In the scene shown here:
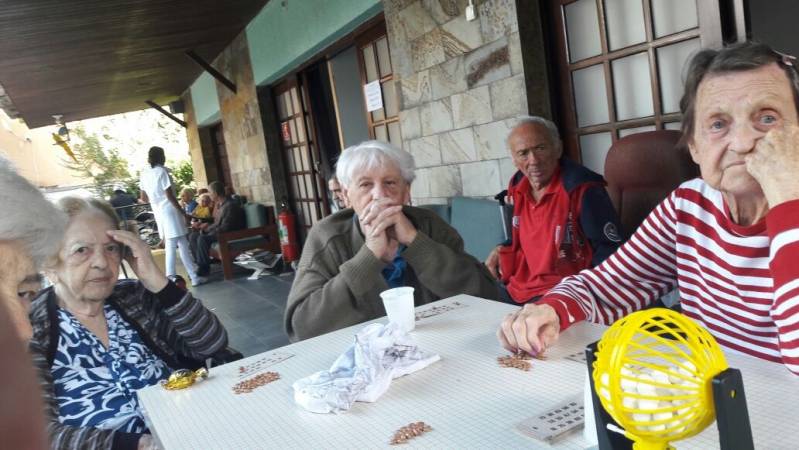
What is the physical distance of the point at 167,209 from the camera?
23.0ft

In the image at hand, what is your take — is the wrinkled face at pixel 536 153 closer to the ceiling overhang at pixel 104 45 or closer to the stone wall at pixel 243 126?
the ceiling overhang at pixel 104 45

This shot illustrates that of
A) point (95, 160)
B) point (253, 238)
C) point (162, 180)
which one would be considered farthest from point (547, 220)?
point (95, 160)

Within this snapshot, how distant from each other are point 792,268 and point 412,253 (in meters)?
1.07

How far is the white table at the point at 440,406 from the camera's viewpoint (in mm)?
914

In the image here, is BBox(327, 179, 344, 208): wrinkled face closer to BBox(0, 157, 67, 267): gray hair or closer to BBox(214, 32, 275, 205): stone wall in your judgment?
BBox(0, 157, 67, 267): gray hair

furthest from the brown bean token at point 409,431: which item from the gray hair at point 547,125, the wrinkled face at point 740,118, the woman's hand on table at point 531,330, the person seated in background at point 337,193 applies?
the gray hair at point 547,125

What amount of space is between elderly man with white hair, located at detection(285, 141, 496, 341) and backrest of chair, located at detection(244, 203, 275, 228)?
5990 mm

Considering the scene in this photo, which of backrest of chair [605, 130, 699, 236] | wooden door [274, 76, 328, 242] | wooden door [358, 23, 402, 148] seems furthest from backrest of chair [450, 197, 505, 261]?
wooden door [274, 76, 328, 242]

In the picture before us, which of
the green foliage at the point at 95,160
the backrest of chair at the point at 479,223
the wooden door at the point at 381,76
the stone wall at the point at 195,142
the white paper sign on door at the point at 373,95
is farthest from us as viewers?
the green foliage at the point at 95,160

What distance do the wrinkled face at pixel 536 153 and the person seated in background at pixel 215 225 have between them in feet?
17.2

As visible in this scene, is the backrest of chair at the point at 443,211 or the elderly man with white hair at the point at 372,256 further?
the backrest of chair at the point at 443,211

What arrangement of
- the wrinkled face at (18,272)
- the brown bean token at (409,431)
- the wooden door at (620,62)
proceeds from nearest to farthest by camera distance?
the wrinkled face at (18,272) → the brown bean token at (409,431) → the wooden door at (620,62)

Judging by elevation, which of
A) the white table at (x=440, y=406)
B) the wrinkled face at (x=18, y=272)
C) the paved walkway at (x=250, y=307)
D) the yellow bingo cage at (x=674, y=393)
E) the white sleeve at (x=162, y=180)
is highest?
the white sleeve at (x=162, y=180)

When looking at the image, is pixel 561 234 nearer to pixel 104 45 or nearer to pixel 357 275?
pixel 357 275
